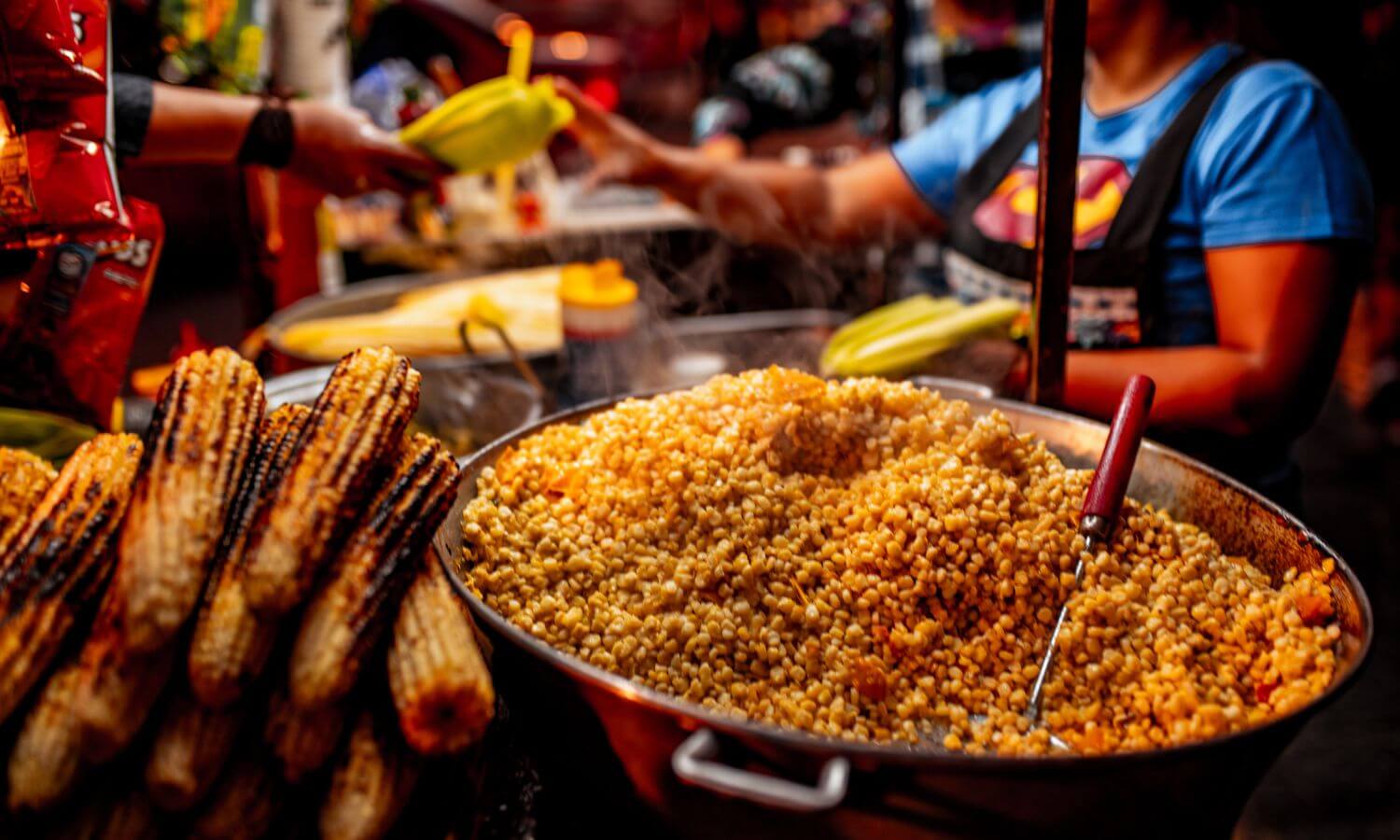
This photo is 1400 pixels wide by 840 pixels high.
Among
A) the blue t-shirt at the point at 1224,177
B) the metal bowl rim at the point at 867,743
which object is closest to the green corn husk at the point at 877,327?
the blue t-shirt at the point at 1224,177

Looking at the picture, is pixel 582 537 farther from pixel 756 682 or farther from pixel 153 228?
pixel 153 228

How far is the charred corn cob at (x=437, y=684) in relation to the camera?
0.80m

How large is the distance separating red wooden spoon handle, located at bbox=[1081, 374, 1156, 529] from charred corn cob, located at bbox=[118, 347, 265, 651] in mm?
1026

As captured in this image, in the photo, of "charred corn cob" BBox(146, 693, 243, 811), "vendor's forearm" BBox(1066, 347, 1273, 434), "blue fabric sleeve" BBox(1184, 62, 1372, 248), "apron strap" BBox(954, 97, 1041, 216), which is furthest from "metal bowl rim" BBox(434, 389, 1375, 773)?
"apron strap" BBox(954, 97, 1041, 216)

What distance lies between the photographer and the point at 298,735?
2.64ft

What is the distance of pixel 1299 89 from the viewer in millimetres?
1848

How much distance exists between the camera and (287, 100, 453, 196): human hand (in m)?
2.00

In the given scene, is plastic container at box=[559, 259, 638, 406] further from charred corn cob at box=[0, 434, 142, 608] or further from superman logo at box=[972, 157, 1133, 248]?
charred corn cob at box=[0, 434, 142, 608]

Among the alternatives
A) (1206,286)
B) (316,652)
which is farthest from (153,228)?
(1206,286)

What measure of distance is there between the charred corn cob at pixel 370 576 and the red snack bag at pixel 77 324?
33.9 inches

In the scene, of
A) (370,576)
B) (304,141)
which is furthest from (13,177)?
(304,141)

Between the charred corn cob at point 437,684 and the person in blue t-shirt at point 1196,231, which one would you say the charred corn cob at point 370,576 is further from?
the person in blue t-shirt at point 1196,231

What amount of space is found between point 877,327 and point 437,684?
57.8 inches

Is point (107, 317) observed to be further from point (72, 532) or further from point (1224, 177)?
point (1224, 177)
